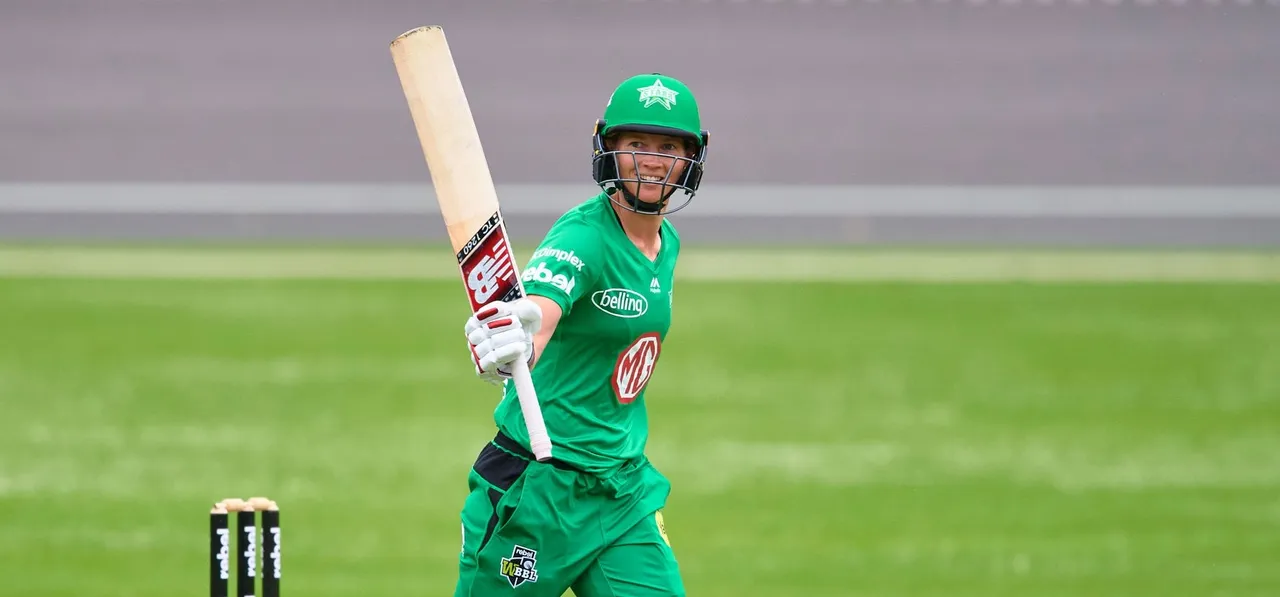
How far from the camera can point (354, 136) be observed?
83.9 ft

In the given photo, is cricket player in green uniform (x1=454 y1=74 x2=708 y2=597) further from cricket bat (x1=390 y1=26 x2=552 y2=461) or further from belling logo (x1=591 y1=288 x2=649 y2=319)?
cricket bat (x1=390 y1=26 x2=552 y2=461)

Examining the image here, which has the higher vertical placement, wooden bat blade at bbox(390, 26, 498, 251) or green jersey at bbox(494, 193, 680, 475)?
wooden bat blade at bbox(390, 26, 498, 251)

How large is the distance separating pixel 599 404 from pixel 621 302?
0.31 m

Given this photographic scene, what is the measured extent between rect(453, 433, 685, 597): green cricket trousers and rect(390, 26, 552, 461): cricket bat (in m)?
0.33

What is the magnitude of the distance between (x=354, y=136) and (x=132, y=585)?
17973 mm

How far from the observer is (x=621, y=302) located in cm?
476

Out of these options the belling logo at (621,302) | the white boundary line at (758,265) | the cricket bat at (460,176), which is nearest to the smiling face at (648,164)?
the belling logo at (621,302)

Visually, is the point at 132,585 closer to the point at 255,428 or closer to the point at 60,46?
the point at 255,428

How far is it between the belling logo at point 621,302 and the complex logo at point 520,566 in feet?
2.33

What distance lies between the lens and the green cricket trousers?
477cm

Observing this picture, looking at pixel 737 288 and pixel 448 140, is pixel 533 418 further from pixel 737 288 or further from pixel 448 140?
pixel 737 288

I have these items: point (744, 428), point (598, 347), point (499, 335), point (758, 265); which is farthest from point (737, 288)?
point (499, 335)

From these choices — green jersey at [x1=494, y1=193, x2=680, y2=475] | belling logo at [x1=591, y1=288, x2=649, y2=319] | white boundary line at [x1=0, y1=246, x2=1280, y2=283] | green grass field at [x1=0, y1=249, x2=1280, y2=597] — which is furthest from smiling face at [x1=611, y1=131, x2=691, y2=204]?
white boundary line at [x1=0, y1=246, x2=1280, y2=283]

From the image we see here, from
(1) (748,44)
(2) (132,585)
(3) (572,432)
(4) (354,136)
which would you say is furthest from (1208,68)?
(3) (572,432)
